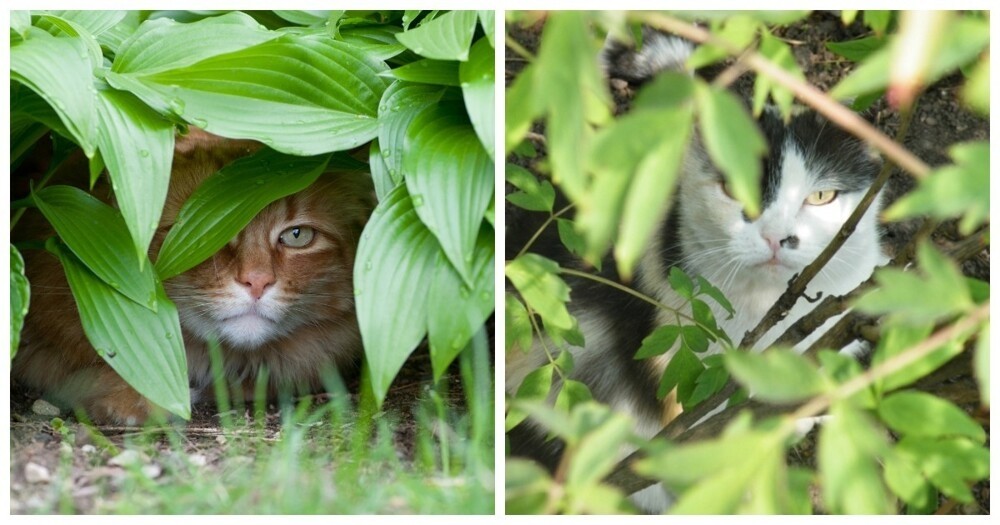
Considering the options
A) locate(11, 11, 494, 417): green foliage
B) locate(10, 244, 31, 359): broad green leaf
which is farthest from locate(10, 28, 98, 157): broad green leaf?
locate(10, 244, 31, 359): broad green leaf

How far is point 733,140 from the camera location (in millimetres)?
638

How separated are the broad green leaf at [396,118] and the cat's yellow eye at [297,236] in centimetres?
41

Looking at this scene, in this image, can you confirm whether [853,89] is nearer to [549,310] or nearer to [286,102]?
[549,310]

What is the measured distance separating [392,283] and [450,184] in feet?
0.52

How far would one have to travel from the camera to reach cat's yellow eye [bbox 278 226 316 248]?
5.98 ft

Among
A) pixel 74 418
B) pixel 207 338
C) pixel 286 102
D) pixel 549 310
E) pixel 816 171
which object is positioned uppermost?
pixel 286 102

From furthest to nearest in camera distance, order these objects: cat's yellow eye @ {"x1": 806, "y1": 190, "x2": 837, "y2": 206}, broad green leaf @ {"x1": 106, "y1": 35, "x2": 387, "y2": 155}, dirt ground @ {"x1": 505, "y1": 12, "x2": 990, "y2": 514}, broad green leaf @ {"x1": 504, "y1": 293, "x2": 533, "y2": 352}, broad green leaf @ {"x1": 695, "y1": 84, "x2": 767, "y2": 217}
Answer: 1. cat's yellow eye @ {"x1": 806, "y1": 190, "x2": 837, "y2": 206}
2. broad green leaf @ {"x1": 106, "y1": 35, "x2": 387, "y2": 155}
3. broad green leaf @ {"x1": 504, "y1": 293, "x2": 533, "y2": 352}
4. dirt ground @ {"x1": 505, "y1": 12, "x2": 990, "y2": 514}
5. broad green leaf @ {"x1": 695, "y1": 84, "x2": 767, "y2": 217}

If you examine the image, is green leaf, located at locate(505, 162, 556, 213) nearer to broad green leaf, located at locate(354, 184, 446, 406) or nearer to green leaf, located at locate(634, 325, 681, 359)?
broad green leaf, located at locate(354, 184, 446, 406)

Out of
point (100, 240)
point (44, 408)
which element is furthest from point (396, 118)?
point (44, 408)

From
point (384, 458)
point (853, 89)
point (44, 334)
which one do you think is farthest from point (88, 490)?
point (853, 89)

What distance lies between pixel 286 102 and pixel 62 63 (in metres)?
0.31

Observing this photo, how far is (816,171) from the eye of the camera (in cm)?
153

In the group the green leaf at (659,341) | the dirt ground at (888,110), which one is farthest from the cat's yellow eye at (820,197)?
the green leaf at (659,341)

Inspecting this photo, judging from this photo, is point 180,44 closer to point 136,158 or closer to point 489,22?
point 136,158
